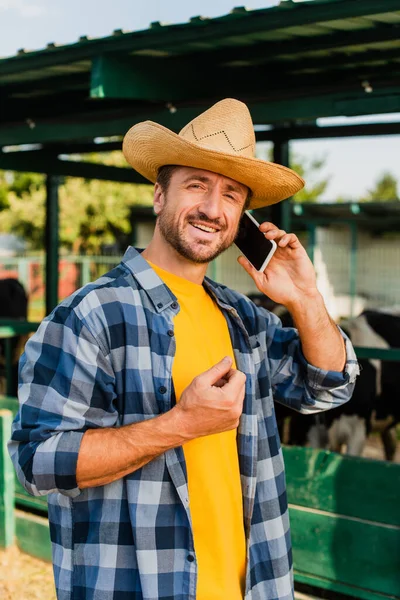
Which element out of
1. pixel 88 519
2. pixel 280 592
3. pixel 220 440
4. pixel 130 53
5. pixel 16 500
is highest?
pixel 130 53

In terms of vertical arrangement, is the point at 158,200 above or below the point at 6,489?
above

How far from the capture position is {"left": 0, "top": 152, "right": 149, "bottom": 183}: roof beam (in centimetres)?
588

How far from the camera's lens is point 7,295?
12547mm

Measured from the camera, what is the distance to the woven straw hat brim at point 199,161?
2021 mm

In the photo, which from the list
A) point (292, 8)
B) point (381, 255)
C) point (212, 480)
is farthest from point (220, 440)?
point (381, 255)

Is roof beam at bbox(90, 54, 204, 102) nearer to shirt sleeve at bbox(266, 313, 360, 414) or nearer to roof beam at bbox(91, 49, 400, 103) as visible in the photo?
roof beam at bbox(91, 49, 400, 103)

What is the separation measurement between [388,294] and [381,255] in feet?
5.41

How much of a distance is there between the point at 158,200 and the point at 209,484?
0.79 meters

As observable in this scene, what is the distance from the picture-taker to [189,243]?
6.64 feet

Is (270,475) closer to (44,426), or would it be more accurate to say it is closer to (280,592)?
(280,592)

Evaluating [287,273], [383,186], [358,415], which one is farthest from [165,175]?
[383,186]

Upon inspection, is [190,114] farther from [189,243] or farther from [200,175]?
[189,243]

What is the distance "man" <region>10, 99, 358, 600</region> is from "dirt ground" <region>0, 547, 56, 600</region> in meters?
3.15

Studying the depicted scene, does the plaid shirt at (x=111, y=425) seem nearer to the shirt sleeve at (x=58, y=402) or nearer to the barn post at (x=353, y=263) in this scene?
the shirt sleeve at (x=58, y=402)
